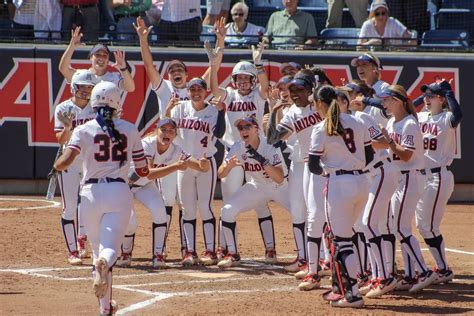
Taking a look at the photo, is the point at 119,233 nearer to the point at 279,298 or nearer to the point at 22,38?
the point at 279,298

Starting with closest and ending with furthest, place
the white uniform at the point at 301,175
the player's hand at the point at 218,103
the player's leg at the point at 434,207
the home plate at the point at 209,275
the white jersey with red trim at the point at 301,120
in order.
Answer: the white uniform at the point at 301,175 → the white jersey with red trim at the point at 301,120 → the player's leg at the point at 434,207 → the home plate at the point at 209,275 → the player's hand at the point at 218,103

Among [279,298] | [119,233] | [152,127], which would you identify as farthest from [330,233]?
[152,127]

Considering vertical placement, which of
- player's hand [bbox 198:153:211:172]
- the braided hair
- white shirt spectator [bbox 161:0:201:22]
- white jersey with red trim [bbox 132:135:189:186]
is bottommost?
player's hand [bbox 198:153:211:172]

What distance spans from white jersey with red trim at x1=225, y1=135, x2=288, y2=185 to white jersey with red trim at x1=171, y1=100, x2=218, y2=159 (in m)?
0.42

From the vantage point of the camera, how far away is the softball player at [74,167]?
11.4m

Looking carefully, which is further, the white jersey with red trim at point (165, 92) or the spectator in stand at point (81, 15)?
the spectator in stand at point (81, 15)

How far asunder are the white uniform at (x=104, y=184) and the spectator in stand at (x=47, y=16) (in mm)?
9201

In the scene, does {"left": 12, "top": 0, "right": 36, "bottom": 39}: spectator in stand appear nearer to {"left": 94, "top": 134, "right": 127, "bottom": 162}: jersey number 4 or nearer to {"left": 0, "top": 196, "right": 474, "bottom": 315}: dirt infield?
{"left": 0, "top": 196, "right": 474, "bottom": 315}: dirt infield

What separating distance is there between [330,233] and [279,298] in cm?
85

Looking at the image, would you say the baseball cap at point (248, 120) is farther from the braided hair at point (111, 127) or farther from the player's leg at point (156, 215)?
the braided hair at point (111, 127)

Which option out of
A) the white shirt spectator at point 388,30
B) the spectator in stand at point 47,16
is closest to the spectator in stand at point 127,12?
the spectator in stand at point 47,16

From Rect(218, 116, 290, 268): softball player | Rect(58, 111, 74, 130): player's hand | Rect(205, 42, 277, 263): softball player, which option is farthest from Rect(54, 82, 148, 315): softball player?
Rect(205, 42, 277, 263): softball player

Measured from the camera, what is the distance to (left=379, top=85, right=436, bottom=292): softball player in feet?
33.2

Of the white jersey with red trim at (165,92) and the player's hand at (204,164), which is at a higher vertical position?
the white jersey with red trim at (165,92)
